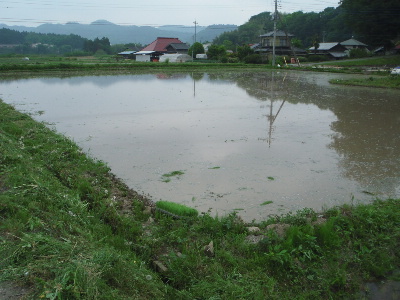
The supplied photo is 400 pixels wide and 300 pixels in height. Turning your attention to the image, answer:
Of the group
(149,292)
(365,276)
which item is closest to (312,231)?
(365,276)

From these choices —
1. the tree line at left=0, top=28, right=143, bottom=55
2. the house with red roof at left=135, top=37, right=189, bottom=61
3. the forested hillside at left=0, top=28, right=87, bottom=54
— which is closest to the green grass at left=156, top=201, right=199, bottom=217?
the house with red roof at left=135, top=37, right=189, bottom=61

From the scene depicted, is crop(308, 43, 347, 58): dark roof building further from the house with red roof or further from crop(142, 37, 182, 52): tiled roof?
crop(142, 37, 182, 52): tiled roof

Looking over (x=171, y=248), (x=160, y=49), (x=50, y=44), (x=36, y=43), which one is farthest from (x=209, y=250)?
(x=36, y=43)

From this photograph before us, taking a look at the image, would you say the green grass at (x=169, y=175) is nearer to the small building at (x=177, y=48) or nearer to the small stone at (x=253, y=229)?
the small stone at (x=253, y=229)

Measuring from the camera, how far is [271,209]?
4.43 metres

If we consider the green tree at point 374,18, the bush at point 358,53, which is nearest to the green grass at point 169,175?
the green tree at point 374,18

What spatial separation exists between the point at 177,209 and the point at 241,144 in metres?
3.58

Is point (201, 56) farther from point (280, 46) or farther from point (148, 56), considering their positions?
point (280, 46)

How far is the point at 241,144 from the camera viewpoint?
744 cm

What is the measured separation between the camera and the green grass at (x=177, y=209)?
162 inches

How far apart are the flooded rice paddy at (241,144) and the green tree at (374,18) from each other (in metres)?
20.9

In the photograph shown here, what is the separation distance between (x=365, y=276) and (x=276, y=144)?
14.5ft

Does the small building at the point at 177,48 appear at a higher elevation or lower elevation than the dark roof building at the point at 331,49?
higher

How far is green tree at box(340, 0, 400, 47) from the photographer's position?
3066cm
